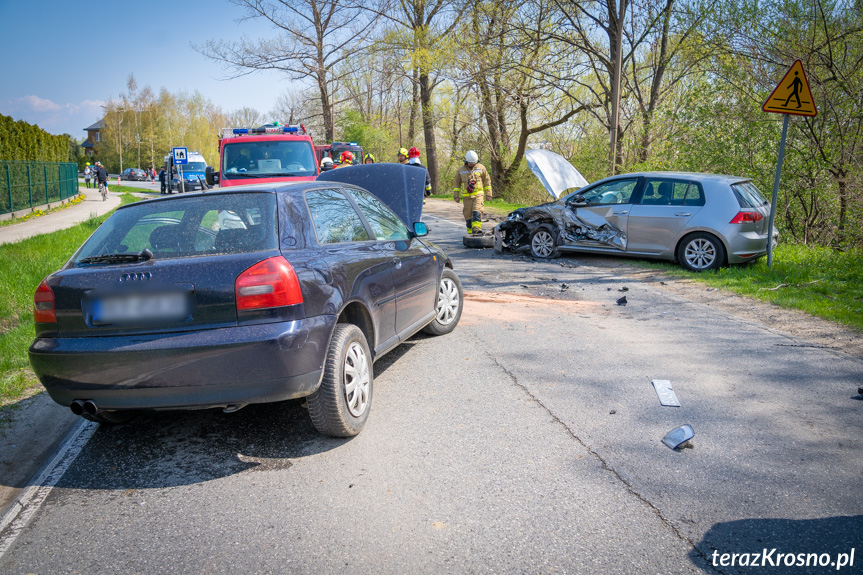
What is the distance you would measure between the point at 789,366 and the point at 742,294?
3.37 metres

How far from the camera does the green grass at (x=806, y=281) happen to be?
756 centimetres

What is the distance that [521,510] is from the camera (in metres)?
3.06

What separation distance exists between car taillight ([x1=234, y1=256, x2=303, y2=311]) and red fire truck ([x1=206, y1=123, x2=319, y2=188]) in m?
9.31

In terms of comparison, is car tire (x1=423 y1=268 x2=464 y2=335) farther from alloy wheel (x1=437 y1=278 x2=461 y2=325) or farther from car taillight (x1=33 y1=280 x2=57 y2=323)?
car taillight (x1=33 y1=280 x2=57 y2=323)

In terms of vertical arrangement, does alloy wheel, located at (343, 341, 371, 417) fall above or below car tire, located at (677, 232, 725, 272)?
below

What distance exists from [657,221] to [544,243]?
211cm

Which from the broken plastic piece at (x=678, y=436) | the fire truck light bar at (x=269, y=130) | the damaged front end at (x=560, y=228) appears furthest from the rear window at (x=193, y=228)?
the fire truck light bar at (x=269, y=130)

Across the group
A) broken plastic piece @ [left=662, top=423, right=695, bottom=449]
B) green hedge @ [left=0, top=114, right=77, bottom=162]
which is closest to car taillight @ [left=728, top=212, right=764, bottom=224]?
broken plastic piece @ [left=662, top=423, right=695, bottom=449]

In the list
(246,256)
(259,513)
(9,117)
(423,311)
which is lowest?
(259,513)

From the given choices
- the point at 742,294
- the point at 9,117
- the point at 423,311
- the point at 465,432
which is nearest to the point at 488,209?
the point at 742,294

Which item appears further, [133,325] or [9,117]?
[9,117]

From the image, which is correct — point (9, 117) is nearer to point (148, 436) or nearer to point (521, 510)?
point (148, 436)

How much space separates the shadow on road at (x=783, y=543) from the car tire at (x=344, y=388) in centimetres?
206

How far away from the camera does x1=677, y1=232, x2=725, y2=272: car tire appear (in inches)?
391
